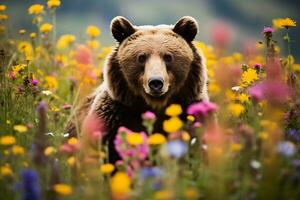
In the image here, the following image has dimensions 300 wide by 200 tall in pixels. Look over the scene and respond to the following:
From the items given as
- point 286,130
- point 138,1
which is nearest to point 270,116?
point 286,130

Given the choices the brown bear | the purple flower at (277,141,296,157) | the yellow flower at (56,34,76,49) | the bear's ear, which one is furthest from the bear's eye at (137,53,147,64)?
the yellow flower at (56,34,76,49)

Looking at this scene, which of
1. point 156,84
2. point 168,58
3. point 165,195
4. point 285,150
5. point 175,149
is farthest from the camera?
point 168,58

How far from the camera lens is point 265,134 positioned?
12.6 feet

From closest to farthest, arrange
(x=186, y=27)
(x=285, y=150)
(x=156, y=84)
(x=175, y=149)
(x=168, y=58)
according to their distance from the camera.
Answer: (x=175, y=149) → (x=285, y=150) → (x=156, y=84) → (x=168, y=58) → (x=186, y=27)

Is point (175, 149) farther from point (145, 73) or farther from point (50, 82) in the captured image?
point (50, 82)

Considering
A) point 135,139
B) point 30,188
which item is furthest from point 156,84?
point 30,188

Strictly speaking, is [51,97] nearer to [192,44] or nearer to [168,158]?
[192,44]

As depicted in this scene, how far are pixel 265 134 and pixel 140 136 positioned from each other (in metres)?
0.75

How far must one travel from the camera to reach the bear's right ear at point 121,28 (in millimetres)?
6066

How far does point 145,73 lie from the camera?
18.7 feet

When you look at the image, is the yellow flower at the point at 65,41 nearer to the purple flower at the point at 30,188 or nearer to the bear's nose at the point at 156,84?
the bear's nose at the point at 156,84

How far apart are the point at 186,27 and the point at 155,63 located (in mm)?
610

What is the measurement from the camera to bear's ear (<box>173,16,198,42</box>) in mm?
6059

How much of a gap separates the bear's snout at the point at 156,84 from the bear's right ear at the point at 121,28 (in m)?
0.81
